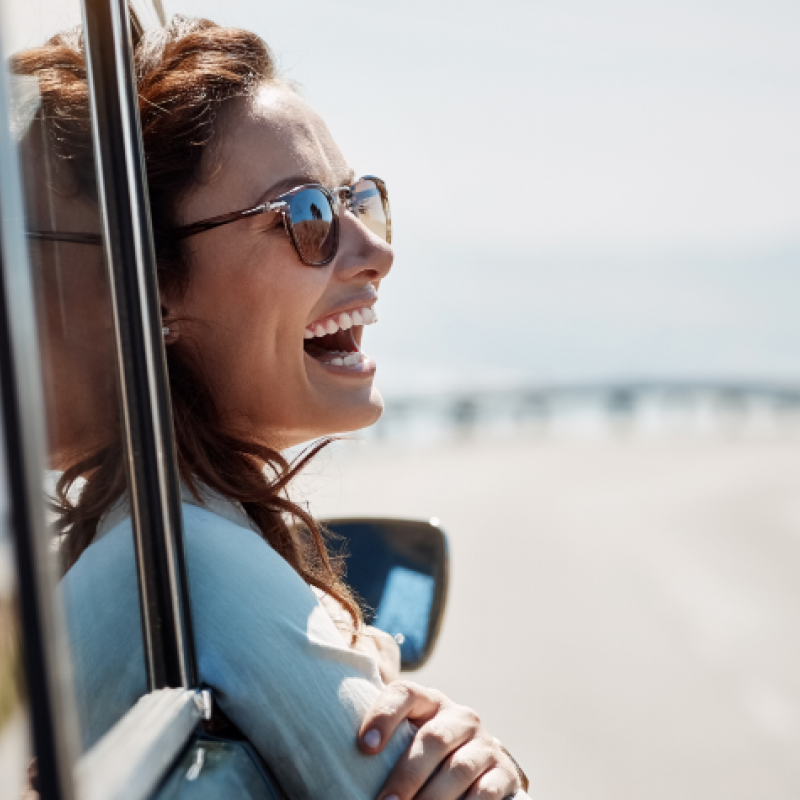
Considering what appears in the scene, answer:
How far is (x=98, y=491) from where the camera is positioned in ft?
4.63

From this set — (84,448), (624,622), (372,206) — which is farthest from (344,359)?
(624,622)

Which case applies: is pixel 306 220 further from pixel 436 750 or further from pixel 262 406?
pixel 436 750

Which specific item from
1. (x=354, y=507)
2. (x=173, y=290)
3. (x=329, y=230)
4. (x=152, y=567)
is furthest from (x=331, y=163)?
(x=354, y=507)

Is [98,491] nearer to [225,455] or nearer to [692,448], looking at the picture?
Answer: [225,455]

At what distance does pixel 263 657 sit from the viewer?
5.08 ft

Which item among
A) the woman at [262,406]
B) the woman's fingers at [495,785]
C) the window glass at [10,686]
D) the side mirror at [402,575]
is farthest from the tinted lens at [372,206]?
the window glass at [10,686]

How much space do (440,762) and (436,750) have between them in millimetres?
27

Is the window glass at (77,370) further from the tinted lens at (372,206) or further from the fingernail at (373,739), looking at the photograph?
the tinted lens at (372,206)

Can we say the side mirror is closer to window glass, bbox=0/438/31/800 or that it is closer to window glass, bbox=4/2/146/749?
window glass, bbox=4/2/146/749

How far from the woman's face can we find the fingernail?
0.89 meters

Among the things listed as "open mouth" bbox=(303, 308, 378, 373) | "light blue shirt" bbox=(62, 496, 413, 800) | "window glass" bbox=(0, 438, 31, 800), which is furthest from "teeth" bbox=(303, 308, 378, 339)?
"window glass" bbox=(0, 438, 31, 800)

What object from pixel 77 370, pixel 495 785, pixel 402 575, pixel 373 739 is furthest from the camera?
pixel 402 575

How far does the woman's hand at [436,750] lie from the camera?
157cm

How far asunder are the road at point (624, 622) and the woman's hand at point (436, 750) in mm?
1029
